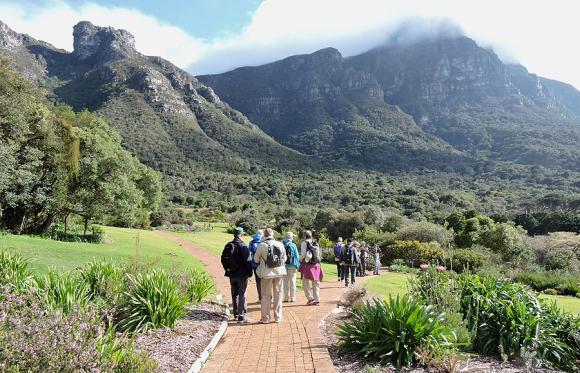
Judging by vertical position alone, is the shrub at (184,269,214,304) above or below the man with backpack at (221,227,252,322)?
below

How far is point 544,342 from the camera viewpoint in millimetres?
7445

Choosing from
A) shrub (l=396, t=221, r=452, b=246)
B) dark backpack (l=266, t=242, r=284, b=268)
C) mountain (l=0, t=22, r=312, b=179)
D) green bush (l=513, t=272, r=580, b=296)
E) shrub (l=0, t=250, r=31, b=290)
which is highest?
mountain (l=0, t=22, r=312, b=179)

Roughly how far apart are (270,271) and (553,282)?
22125mm

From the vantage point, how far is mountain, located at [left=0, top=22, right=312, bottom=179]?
93.2 meters

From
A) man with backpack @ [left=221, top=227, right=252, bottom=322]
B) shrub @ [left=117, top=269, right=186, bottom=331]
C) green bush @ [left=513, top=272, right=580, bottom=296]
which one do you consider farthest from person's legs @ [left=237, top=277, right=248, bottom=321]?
green bush @ [left=513, top=272, right=580, bottom=296]

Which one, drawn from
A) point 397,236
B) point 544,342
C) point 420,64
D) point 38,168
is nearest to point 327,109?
point 420,64

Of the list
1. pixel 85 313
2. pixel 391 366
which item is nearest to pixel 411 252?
pixel 391 366

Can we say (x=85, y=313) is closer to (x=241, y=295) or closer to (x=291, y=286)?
(x=241, y=295)

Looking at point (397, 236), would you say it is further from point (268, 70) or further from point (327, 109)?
point (268, 70)

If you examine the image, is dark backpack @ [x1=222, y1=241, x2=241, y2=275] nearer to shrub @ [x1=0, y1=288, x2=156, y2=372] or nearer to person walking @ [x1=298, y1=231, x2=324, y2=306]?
person walking @ [x1=298, y1=231, x2=324, y2=306]

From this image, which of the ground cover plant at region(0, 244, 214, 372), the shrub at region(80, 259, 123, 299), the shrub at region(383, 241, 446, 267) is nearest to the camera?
the ground cover plant at region(0, 244, 214, 372)

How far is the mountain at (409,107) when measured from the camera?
121250mm

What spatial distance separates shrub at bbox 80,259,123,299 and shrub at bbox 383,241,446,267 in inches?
1066

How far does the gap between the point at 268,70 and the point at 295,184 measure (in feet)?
310
